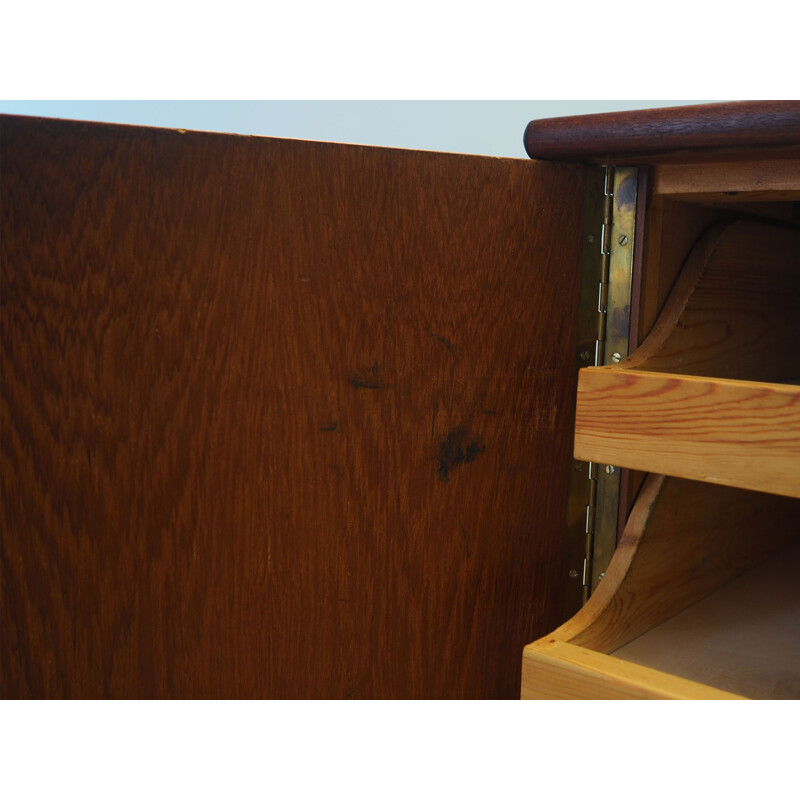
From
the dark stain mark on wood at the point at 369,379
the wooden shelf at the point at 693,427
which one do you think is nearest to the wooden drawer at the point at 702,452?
the wooden shelf at the point at 693,427

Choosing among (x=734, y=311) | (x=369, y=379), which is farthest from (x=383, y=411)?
(x=734, y=311)

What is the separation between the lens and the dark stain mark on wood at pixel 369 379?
61 cm

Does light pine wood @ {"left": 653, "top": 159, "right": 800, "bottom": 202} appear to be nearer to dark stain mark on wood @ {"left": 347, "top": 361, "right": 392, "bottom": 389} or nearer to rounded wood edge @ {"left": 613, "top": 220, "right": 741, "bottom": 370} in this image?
rounded wood edge @ {"left": 613, "top": 220, "right": 741, "bottom": 370}

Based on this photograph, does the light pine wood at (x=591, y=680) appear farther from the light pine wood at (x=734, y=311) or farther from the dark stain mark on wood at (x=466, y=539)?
the light pine wood at (x=734, y=311)

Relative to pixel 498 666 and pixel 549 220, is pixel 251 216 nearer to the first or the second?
pixel 549 220

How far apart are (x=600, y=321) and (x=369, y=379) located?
0.22 metres

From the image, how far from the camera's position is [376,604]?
0.63m

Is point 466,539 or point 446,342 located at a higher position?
point 446,342

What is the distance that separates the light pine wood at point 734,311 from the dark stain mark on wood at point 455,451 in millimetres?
131

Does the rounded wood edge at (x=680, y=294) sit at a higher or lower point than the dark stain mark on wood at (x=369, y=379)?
higher

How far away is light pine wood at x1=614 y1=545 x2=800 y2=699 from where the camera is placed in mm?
669

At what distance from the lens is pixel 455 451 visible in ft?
2.16

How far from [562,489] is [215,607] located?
11.6 inches

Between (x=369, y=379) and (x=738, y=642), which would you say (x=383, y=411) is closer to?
(x=369, y=379)
